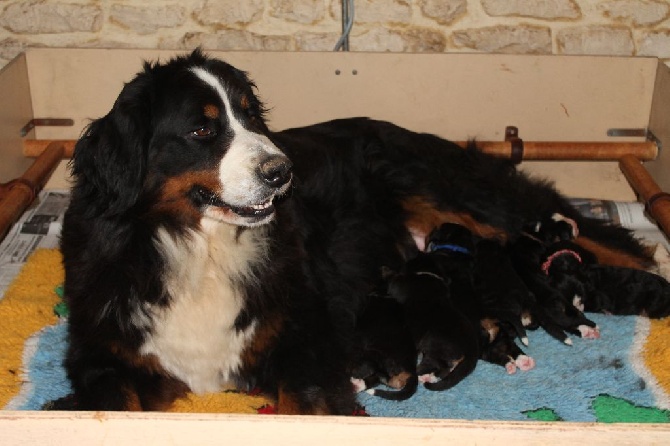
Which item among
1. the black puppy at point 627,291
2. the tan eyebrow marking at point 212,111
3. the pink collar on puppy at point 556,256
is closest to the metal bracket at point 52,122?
the tan eyebrow marking at point 212,111

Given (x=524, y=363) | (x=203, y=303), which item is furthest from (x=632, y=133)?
(x=203, y=303)

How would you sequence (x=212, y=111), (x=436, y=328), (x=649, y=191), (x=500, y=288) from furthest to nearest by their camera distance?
1. (x=649, y=191)
2. (x=500, y=288)
3. (x=436, y=328)
4. (x=212, y=111)

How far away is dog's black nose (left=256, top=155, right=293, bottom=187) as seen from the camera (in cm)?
220

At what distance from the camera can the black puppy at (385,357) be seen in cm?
248

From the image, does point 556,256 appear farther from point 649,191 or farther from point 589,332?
point 649,191

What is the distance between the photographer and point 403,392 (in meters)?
2.47

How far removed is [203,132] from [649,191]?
2.06m

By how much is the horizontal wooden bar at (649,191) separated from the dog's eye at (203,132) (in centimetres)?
186

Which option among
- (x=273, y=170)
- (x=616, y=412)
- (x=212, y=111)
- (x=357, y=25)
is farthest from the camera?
(x=357, y=25)

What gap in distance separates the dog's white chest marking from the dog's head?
A: 89 mm

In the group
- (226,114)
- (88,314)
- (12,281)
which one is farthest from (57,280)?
(226,114)

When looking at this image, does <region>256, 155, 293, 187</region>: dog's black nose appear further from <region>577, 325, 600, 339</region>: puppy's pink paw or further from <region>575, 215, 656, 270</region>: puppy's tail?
<region>575, 215, 656, 270</region>: puppy's tail

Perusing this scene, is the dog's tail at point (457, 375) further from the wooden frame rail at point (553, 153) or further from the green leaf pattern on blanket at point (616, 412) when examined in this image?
the wooden frame rail at point (553, 153)

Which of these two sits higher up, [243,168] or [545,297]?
[243,168]
